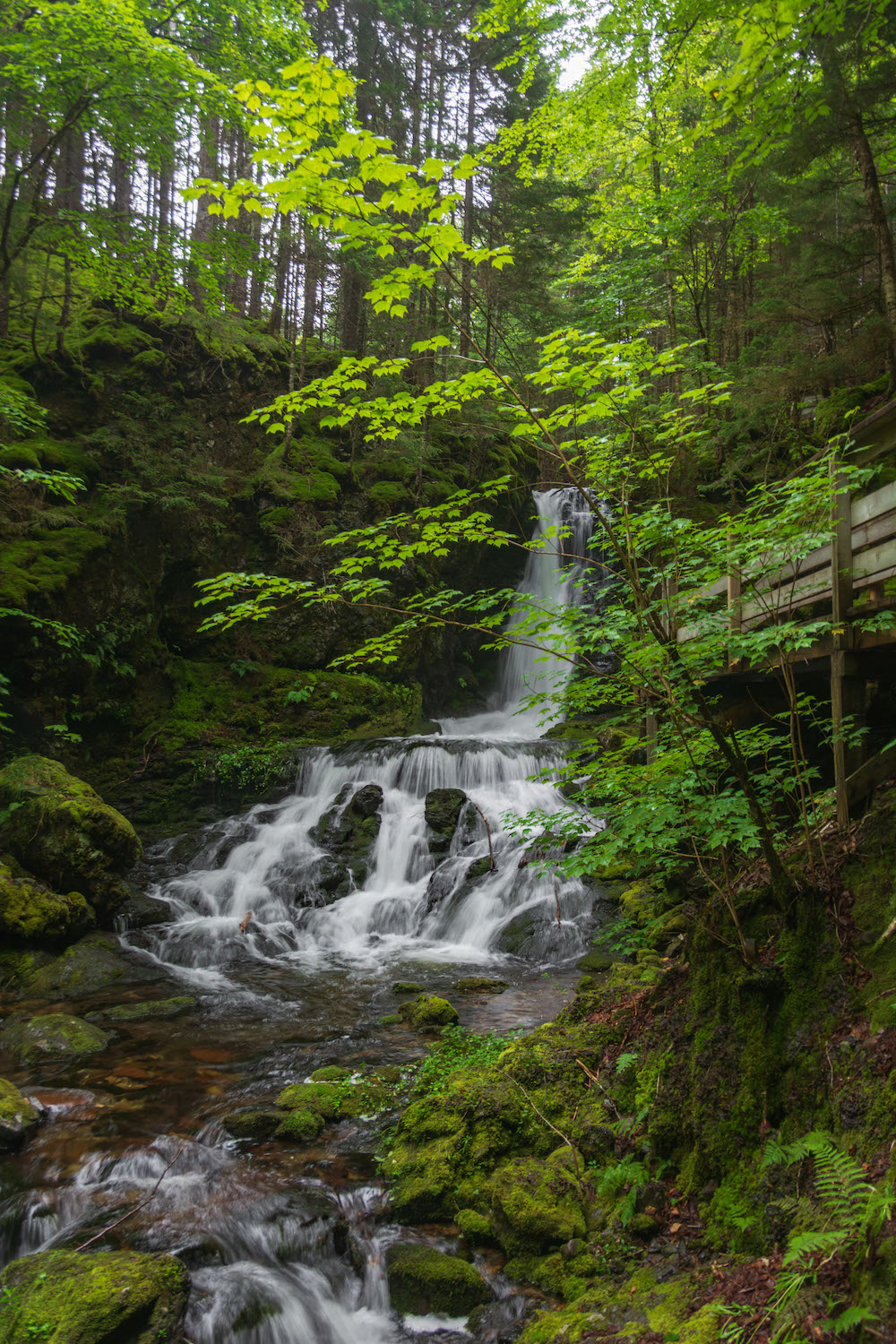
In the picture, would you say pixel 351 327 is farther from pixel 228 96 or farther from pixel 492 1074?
pixel 492 1074

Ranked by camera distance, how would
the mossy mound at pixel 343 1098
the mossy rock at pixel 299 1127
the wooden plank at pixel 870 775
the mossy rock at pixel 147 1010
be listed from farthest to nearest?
the mossy rock at pixel 147 1010
the mossy mound at pixel 343 1098
the mossy rock at pixel 299 1127
the wooden plank at pixel 870 775

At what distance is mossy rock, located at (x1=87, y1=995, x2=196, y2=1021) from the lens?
6801 mm

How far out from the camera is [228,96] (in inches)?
399

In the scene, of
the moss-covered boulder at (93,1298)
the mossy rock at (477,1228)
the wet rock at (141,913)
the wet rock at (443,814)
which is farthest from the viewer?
the wet rock at (443,814)

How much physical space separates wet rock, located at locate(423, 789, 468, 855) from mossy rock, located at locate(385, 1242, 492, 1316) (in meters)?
7.42

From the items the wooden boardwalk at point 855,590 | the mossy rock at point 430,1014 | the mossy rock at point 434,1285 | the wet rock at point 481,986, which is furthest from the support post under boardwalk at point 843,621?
the wet rock at point 481,986

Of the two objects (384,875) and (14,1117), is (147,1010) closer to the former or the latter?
(14,1117)

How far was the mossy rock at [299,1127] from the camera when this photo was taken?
466 centimetres

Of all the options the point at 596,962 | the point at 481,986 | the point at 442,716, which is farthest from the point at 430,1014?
the point at 442,716

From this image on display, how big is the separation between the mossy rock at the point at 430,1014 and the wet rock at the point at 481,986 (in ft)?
2.24

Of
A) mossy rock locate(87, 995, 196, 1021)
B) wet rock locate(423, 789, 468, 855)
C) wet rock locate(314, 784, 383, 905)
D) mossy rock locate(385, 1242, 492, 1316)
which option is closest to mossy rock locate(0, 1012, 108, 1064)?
mossy rock locate(87, 995, 196, 1021)

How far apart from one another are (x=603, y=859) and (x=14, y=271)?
16.5 metres

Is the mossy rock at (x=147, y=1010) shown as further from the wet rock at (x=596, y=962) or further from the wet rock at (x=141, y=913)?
the wet rock at (x=596, y=962)

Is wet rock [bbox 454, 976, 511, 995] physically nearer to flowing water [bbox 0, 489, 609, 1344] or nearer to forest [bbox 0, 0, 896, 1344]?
forest [bbox 0, 0, 896, 1344]
